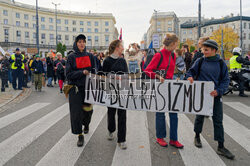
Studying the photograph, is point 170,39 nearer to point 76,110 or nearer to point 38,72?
point 76,110

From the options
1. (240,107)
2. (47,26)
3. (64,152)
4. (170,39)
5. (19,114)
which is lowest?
(64,152)

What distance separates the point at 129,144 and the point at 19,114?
4.14m

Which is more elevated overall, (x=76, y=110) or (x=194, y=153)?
(x=76, y=110)

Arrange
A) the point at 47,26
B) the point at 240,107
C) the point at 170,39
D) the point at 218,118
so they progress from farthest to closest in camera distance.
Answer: the point at 47,26, the point at 240,107, the point at 170,39, the point at 218,118

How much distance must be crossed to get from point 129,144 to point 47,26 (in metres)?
93.9

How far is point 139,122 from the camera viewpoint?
18.7 ft

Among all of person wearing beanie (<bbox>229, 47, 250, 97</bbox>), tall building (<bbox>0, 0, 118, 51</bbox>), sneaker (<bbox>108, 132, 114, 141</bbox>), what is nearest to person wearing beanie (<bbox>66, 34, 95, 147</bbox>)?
sneaker (<bbox>108, 132, 114, 141</bbox>)

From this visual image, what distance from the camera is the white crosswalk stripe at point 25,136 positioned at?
383 cm

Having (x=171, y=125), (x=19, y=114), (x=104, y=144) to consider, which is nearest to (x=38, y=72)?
(x=19, y=114)

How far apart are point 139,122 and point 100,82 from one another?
1.96 m

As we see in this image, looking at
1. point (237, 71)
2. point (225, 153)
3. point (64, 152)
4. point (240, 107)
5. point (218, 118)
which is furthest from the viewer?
point (237, 71)

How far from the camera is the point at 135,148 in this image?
3.96 m

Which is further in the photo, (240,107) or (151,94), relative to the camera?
(240,107)

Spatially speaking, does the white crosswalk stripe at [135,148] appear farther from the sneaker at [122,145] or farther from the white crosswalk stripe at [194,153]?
the white crosswalk stripe at [194,153]
